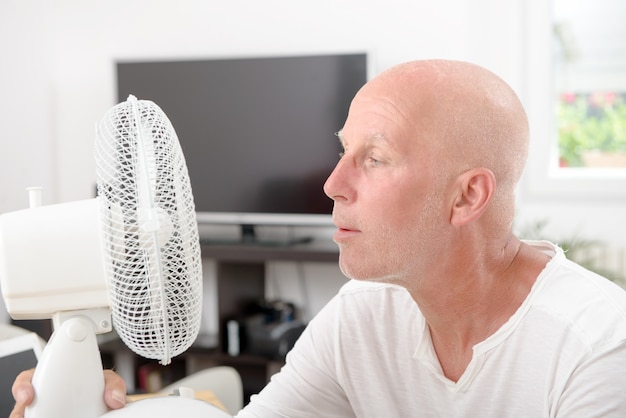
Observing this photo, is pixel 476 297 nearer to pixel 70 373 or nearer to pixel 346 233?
pixel 346 233

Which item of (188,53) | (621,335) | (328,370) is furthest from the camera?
(188,53)

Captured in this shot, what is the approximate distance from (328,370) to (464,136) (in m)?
0.48

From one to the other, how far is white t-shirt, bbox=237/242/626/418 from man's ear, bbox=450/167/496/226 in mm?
154

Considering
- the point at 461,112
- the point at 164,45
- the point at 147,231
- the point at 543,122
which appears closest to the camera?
the point at 147,231

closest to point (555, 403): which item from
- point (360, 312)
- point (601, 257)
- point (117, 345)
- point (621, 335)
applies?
point (621, 335)

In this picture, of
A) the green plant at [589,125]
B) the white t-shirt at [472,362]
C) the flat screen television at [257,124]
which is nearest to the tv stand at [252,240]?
the flat screen television at [257,124]

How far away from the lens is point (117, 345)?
3.95m

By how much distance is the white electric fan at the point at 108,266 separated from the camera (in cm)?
91

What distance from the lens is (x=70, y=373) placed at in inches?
36.5

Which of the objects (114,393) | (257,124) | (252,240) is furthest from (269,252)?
(114,393)

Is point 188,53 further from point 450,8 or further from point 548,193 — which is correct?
point 548,193

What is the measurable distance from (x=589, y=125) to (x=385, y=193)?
115 inches

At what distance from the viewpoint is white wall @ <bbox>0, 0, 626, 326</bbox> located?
3.68 meters

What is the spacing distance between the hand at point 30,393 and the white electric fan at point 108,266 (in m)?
0.01
